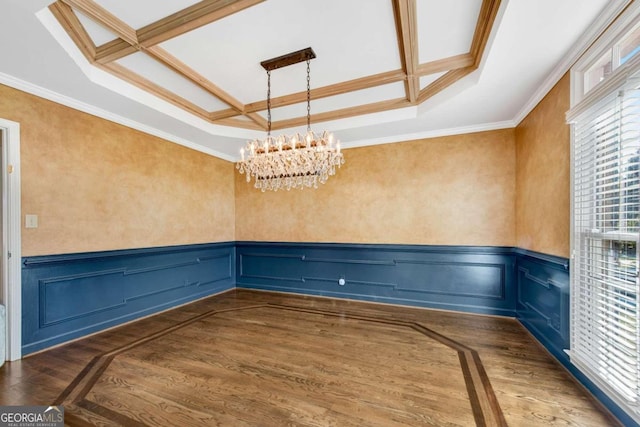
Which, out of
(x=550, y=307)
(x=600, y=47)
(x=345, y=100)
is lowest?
(x=550, y=307)

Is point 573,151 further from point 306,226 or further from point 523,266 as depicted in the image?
point 306,226

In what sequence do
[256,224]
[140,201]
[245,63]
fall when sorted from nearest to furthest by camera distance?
1. [245,63]
2. [140,201]
3. [256,224]

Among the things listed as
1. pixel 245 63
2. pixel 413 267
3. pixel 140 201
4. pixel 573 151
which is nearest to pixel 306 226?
pixel 413 267

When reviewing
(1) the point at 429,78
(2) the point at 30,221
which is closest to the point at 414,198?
(1) the point at 429,78

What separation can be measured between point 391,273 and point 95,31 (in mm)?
4320

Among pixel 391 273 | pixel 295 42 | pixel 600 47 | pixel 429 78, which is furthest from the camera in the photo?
pixel 391 273

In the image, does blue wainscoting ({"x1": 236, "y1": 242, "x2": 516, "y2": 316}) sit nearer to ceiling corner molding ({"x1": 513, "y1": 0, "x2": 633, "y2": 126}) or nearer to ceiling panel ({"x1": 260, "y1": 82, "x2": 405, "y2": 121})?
ceiling corner molding ({"x1": 513, "y1": 0, "x2": 633, "y2": 126})

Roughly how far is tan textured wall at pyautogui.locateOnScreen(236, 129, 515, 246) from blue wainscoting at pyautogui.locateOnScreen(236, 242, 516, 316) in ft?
0.59

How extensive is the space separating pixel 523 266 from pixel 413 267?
135cm

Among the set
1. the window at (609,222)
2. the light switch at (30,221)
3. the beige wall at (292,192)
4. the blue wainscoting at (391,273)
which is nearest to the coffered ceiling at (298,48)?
the beige wall at (292,192)

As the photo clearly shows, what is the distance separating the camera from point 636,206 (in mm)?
1675

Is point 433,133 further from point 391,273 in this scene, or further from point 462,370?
point 462,370

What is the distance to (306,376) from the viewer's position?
227 centimetres

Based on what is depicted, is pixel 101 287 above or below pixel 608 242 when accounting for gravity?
below
